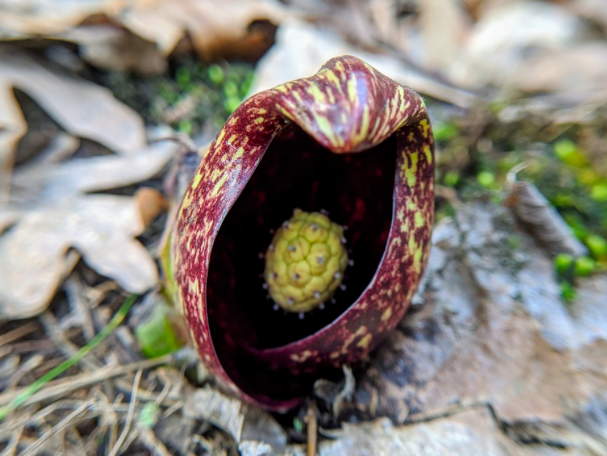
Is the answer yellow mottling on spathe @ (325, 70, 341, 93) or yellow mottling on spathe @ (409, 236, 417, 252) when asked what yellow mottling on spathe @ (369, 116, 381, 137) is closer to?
yellow mottling on spathe @ (325, 70, 341, 93)

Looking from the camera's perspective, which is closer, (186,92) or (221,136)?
(221,136)

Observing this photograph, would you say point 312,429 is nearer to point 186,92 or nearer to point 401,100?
point 401,100

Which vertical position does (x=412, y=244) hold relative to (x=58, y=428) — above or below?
above

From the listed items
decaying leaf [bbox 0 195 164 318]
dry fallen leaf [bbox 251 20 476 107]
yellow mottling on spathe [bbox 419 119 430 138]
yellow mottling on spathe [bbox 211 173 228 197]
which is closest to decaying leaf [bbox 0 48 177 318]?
decaying leaf [bbox 0 195 164 318]

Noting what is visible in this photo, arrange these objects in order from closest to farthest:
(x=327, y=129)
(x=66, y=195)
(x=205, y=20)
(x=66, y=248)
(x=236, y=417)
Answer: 1. (x=327, y=129)
2. (x=236, y=417)
3. (x=66, y=248)
4. (x=66, y=195)
5. (x=205, y=20)

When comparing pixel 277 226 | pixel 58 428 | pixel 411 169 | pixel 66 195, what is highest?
pixel 411 169

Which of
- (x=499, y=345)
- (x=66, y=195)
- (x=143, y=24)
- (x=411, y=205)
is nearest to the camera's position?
(x=411, y=205)

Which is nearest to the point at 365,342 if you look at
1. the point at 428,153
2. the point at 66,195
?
the point at 428,153

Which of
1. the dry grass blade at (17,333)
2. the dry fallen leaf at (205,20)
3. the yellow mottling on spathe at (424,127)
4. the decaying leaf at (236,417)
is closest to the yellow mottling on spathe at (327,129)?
the yellow mottling on spathe at (424,127)
